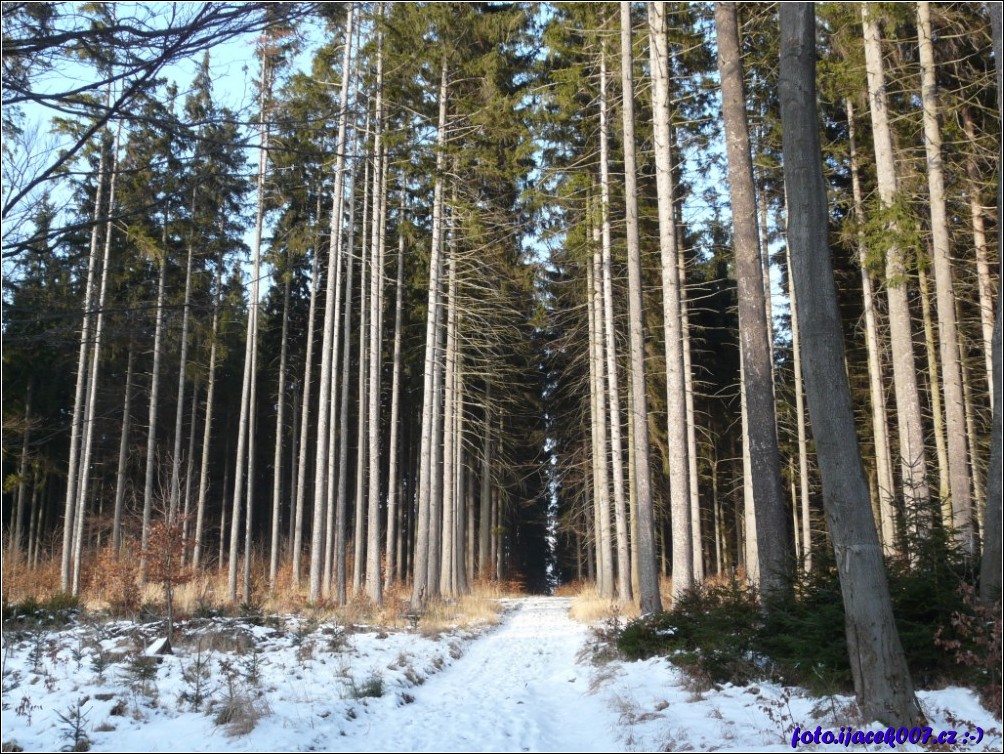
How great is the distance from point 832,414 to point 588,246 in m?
10.7

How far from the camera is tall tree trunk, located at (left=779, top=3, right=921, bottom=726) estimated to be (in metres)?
5.41

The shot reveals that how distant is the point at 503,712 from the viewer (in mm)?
6969

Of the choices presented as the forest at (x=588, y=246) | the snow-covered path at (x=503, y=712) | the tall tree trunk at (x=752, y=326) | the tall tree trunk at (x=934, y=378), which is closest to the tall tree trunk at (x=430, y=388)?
the forest at (x=588, y=246)

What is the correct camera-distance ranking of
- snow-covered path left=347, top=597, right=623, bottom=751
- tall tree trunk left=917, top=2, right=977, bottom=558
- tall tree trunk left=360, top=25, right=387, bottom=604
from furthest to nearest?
tall tree trunk left=360, top=25, right=387, bottom=604 → tall tree trunk left=917, top=2, right=977, bottom=558 → snow-covered path left=347, top=597, right=623, bottom=751

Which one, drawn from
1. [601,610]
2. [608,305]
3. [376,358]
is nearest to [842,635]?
[608,305]

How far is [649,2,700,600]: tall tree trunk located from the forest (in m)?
0.06

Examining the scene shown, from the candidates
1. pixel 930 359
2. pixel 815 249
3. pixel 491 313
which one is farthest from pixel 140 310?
pixel 930 359

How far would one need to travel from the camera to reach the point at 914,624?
250 inches

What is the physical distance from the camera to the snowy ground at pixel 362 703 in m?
5.50

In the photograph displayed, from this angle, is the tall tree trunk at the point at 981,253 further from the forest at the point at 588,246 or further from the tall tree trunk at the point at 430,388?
the tall tree trunk at the point at 430,388

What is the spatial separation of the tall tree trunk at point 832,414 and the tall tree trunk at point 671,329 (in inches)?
244

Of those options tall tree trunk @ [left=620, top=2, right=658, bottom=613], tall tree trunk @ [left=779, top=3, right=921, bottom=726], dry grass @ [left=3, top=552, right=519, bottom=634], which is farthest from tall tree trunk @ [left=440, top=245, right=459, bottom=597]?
tall tree trunk @ [left=779, top=3, right=921, bottom=726]

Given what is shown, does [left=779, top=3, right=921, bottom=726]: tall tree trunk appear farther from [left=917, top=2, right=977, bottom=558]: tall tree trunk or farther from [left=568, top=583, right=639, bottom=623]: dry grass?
[left=568, top=583, right=639, bottom=623]: dry grass

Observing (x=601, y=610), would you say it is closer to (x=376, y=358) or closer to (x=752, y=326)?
(x=376, y=358)
